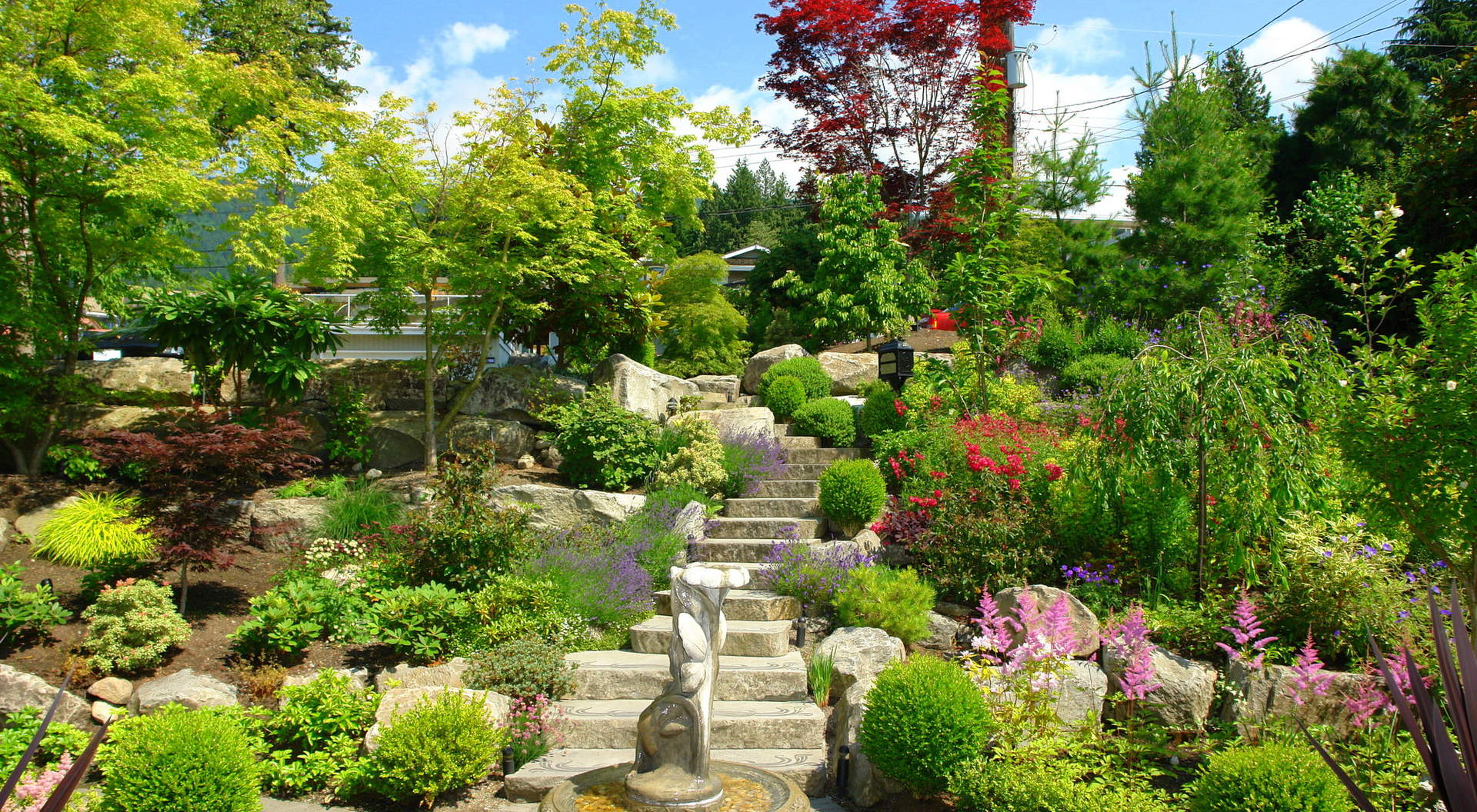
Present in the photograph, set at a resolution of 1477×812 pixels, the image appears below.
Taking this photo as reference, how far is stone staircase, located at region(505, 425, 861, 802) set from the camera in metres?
5.61

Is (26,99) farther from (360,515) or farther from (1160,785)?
(1160,785)

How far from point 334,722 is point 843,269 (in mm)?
11006

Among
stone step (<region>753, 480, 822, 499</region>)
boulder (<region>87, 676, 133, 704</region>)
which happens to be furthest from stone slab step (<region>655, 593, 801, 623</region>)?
boulder (<region>87, 676, 133, 704</region>)

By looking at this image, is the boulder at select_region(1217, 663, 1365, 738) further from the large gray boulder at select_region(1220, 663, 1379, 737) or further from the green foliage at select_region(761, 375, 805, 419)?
the green foliage at select_region(761, 375, 805, 419)

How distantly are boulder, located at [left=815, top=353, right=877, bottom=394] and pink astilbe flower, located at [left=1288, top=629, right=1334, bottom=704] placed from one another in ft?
27.6

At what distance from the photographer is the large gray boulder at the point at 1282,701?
525 centimetres

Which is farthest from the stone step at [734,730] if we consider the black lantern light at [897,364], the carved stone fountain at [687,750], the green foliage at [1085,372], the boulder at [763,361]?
the boulder at [763,361]

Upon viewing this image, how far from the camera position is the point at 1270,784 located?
382 cm

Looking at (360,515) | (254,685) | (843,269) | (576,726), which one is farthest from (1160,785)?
(843,269)

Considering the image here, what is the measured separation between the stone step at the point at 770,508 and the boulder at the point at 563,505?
1.22 m

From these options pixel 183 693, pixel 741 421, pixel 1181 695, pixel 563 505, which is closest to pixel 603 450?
pixel 563 505

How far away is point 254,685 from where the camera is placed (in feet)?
20.4

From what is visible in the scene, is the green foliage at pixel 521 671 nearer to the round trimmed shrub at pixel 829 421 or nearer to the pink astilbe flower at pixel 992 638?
the pink astilbe flower at pixel 992 638

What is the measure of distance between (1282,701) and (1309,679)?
0.58 metres
